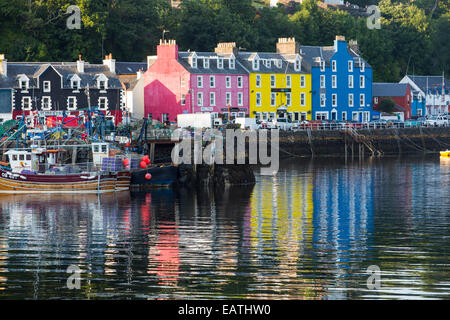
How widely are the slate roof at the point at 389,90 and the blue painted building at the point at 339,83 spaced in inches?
316

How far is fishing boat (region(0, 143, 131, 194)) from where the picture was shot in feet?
195

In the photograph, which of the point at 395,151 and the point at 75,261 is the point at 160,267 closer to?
Result: the point at 75,261

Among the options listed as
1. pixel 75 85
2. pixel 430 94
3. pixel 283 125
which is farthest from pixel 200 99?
pixel 430 94

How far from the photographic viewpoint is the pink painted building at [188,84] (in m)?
98.7

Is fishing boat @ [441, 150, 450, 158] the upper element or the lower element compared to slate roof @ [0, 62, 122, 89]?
lower

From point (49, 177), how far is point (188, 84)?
41.0m

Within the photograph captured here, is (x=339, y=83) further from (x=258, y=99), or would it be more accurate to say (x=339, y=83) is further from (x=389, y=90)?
(x=389, y=90)

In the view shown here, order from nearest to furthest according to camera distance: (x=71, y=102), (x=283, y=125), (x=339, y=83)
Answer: (x=71, y=102) < (x=283, y=125) < (x=339, y=83)

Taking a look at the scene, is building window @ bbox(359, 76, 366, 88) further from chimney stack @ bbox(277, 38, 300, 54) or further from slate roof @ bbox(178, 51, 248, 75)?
slate roof @ bbox(178, 51, 248, 75)

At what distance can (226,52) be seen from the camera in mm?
105875

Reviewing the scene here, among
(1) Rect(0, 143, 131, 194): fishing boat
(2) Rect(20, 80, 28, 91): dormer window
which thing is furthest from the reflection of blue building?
(2) Rect(20, 80, 28, 91): dormer window

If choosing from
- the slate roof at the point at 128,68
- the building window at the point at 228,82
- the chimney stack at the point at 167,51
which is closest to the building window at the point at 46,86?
the chimney stack at the point at 167,51

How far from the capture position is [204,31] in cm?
11944

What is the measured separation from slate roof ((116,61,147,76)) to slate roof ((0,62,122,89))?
11.6 metres
